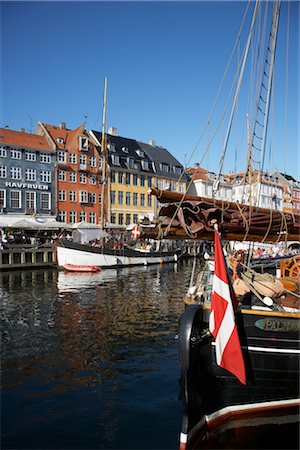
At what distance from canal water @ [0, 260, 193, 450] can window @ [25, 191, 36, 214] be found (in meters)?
30.7

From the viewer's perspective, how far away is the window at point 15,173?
165 feet

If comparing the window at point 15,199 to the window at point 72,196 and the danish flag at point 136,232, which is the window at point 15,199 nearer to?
the window at point 72,196

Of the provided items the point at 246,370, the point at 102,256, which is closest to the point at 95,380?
the point at 246,370

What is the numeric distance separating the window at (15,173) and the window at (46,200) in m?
3.70

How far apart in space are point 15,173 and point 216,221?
46.0 metres

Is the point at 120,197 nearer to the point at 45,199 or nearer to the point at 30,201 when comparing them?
→ the point at 45,199

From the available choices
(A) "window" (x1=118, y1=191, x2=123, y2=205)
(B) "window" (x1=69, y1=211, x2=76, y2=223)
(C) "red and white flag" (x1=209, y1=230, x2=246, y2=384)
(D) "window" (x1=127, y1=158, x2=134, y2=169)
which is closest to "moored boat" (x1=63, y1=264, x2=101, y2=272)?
(B) "window" (x1=69, y1=211, x2=76, y2=223)

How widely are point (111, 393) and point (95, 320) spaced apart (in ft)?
23.0

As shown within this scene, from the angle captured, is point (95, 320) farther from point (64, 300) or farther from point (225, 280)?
point (225, 280)

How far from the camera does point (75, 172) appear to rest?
5688cm

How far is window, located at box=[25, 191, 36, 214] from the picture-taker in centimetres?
5094

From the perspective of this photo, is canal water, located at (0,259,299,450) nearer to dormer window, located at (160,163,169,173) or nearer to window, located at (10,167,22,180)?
window, located at (10,167,22,180)

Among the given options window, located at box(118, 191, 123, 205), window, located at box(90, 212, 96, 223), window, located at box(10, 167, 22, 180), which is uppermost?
window, located at box(10, 167, 22, 180)

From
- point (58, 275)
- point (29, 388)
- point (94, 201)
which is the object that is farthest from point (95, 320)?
point (94, 201)
